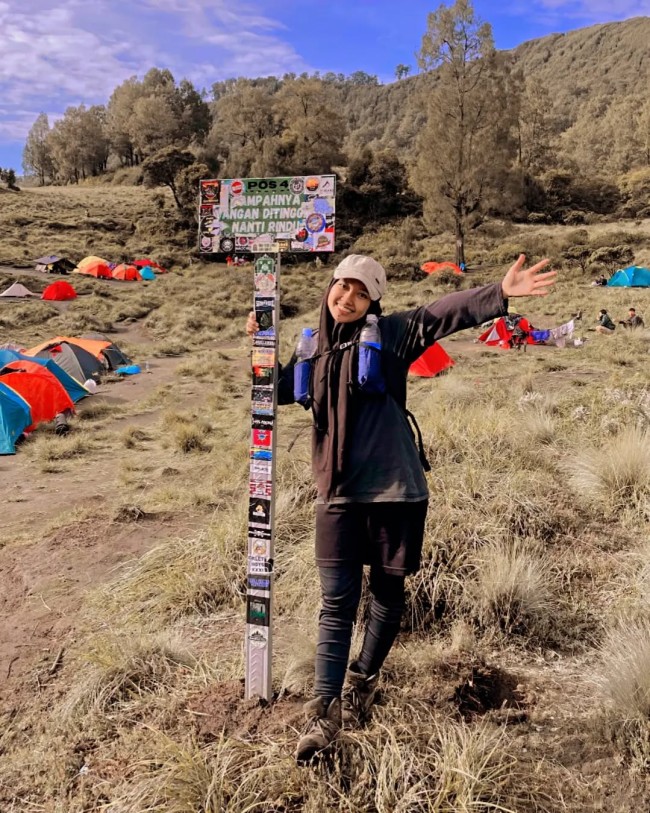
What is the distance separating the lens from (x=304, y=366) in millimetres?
2279

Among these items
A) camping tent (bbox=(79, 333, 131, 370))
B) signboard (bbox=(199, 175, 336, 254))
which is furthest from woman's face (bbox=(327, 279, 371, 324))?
camping tent (bbox=(79, 333, 131, 370))

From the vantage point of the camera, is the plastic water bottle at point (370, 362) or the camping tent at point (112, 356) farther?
the camping tent at point (112, 356)

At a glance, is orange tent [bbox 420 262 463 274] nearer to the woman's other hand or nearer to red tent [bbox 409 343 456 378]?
red tent [bbox 409 343 456 378]

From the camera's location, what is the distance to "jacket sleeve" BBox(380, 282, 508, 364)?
6.46 ft

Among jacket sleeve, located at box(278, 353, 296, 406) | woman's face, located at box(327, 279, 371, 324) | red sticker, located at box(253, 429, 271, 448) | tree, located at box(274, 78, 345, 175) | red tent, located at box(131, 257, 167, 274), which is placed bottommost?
red sticker, located at box(253, 429, 271, 448)

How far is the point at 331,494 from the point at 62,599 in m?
2.79

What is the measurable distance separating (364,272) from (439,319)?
30 cm

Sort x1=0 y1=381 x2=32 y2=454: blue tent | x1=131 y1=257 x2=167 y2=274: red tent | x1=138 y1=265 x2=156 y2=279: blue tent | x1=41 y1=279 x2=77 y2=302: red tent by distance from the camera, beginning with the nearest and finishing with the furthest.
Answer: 1. x1=0 y1=381 x2=32 y2=454: blue tent
2. x1=41 y1=279 x2=77 y2=302: red tent
3. x1=138 y1=265 x2=156 y2=279: blue tent
4. x1=131 y1=257 x2=167 y2=274: red tent

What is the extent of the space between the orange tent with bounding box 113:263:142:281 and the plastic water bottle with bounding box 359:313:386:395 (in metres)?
29.6

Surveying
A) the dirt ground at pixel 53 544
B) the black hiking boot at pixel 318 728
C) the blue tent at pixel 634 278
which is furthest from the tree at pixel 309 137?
the black hiking boot at pixel 318 728

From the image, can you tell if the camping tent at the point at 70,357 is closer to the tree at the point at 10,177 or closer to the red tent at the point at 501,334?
the red tent at the point at 501,334

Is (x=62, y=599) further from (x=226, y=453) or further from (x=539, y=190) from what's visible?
(x=539, y=190)

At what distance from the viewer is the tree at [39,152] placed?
2753 inches

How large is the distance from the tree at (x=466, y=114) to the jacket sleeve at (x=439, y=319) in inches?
1067
